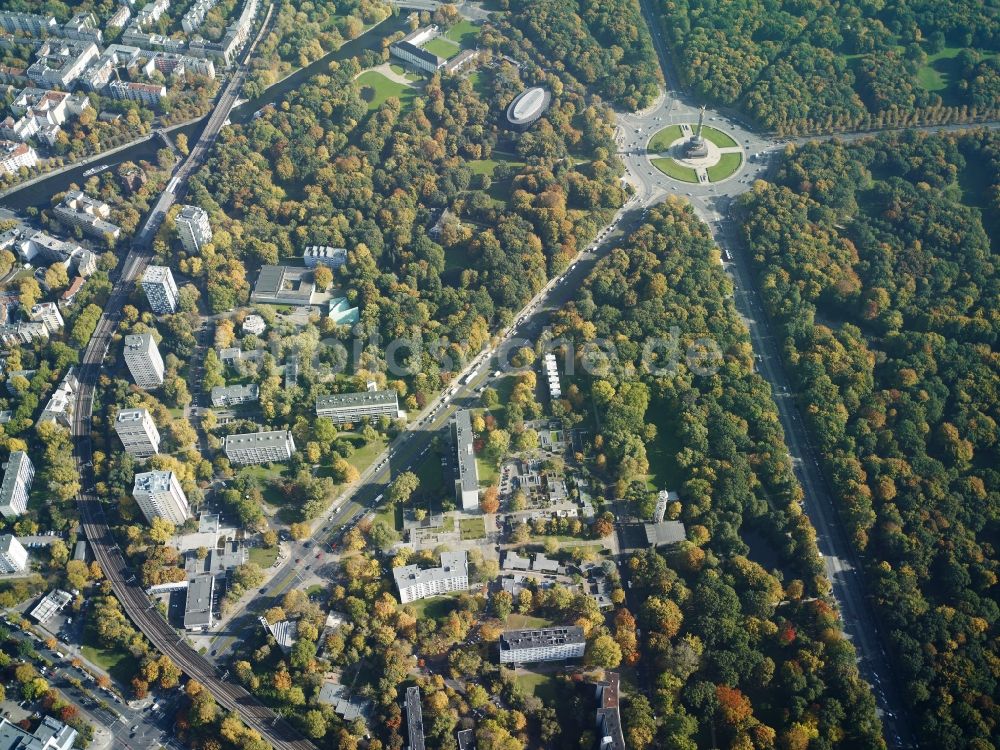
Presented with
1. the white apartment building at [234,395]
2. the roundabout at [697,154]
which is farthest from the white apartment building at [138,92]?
the roundabout at [697,154]

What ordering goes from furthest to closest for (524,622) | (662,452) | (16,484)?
(662,452)
(16,484)
(524,622)

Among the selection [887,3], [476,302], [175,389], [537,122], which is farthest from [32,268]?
[887,3]

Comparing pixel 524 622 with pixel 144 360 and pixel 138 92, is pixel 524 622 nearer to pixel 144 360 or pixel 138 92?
pixel 144 360

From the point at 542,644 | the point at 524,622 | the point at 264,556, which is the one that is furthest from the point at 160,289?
the point at 542,644

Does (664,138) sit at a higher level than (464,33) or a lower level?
lower

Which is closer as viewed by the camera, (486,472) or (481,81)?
(486,472)

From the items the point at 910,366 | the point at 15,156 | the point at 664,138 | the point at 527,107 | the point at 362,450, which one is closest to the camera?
the point at 362,450

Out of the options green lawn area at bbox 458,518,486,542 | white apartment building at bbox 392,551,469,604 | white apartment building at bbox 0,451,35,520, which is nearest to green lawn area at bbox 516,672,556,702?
white apartment building at bbox 392,551,469,604

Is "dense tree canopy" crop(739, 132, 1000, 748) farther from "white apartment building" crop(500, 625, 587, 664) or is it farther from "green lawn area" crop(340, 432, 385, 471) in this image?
"green lawn area" crop(340, 432, 385, 471)
